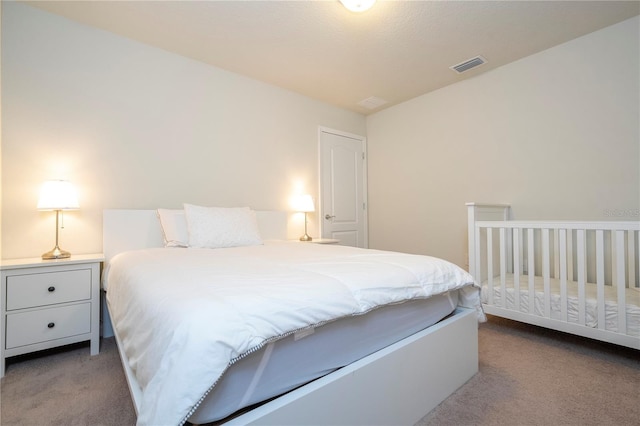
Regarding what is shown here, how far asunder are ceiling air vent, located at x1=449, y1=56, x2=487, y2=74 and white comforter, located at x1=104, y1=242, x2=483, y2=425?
2.27 m

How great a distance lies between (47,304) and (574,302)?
10.9 feet

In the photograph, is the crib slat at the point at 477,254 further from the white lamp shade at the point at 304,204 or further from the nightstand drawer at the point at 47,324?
the nightstand drawer at the point at 47,324

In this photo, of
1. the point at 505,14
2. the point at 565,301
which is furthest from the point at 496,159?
the point at 565,301

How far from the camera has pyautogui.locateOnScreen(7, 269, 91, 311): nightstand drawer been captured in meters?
1.72

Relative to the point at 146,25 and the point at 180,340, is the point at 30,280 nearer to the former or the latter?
the point at 180,340

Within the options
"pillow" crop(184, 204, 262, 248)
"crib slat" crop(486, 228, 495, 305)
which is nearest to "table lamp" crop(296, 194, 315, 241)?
A: "pillow" crop(184, 204, 262, 248)

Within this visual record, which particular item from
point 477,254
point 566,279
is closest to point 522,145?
point 477,254

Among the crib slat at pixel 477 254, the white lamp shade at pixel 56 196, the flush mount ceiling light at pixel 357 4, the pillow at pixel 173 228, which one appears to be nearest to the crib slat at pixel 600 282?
the crib slat at pixel 477 254

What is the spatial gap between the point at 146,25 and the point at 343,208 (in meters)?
2.77

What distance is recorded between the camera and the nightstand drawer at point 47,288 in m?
1.72

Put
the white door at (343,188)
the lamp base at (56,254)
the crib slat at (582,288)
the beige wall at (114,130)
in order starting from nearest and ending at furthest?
1. the crib slat at (582,288)
2. the lamp base at (56,254)
3. the beige wall at (114,130)
4. the white door at (343,188)

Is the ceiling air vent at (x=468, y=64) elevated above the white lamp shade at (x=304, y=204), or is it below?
above

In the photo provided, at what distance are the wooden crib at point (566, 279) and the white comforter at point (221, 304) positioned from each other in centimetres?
94

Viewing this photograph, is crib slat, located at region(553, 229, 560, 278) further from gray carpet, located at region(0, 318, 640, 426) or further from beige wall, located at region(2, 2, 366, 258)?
beige wall, located at region(2, 2, 366, 258)
